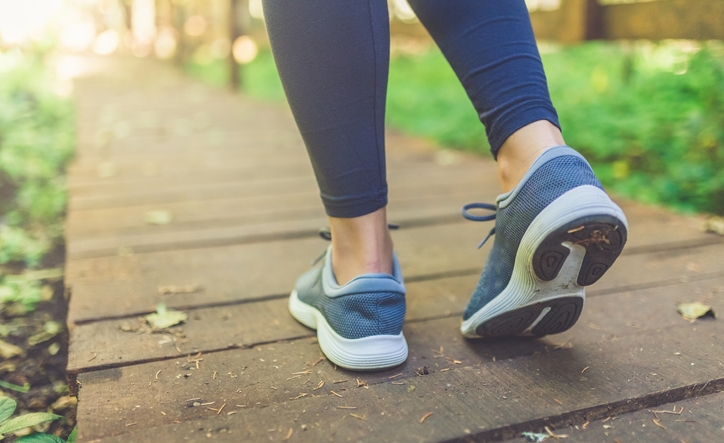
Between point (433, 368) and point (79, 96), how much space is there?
14.2 feet

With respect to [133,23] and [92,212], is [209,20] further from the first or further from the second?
[92,212]

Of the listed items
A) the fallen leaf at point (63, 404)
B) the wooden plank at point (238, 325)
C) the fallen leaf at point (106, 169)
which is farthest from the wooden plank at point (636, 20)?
the fallen leaf at point (63, 404)

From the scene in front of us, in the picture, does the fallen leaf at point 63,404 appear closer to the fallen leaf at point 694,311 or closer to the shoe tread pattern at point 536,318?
the shoe tread pattern at point 536,318

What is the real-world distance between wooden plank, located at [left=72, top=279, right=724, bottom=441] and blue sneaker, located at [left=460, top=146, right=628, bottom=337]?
0.08 m

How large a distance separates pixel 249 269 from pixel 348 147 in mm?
586

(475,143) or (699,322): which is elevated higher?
(699,322)

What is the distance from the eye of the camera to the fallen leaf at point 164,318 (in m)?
1.12

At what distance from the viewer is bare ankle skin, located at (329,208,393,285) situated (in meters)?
0.98

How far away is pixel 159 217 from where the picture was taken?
5.90ft

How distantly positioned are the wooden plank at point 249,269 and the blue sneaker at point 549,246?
11.0 inches

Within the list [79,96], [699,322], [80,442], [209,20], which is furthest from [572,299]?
[209,20]

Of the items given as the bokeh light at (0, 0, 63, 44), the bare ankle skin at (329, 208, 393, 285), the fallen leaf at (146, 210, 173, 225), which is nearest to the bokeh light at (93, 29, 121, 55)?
the bokeh light at (0, 0, 63, 44)

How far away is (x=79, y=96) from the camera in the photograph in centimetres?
455

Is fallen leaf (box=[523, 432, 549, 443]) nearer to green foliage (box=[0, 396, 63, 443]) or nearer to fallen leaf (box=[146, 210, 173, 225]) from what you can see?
green foliage (box=[0, 396, 63, 443])
